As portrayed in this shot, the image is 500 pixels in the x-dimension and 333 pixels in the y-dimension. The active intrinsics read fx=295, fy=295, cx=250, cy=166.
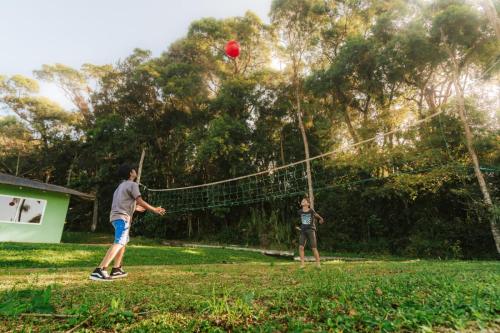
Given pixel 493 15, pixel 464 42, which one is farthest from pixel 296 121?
pixel 493 15

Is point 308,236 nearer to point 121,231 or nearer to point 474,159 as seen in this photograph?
point 121,231

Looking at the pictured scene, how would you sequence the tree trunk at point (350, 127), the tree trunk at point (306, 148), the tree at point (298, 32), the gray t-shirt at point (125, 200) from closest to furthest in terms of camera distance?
1. the gray t-shirt at point (125, 200)
2. the tree trunk at point (306, 148)
3. the tree trunk at point (350, 127)
4. the tree at point (298, 32)

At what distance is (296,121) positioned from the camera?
18.1 metres

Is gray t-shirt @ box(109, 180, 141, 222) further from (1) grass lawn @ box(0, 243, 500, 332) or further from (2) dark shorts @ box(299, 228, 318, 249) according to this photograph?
(2) dark shorts @ box(299, 228, 318, 249)

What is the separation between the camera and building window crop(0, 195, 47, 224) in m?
12.0

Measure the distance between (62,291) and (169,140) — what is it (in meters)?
19.3

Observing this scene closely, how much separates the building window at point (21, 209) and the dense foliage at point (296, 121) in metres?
7.04

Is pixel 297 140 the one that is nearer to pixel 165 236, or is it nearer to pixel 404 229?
pixel 404 229

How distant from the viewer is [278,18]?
16.2 m

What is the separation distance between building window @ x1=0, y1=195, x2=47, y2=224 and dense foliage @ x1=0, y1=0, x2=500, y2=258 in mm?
7038

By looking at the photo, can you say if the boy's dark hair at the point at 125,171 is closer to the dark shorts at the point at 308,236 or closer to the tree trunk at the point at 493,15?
the dark shorts at the point at 308,236

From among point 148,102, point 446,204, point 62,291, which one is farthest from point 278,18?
point 62,291

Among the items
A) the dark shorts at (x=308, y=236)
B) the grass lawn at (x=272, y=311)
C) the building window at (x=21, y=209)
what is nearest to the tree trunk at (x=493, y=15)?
the dark shorts at (x=308, y=236)

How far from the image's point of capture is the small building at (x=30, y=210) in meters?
11.9
